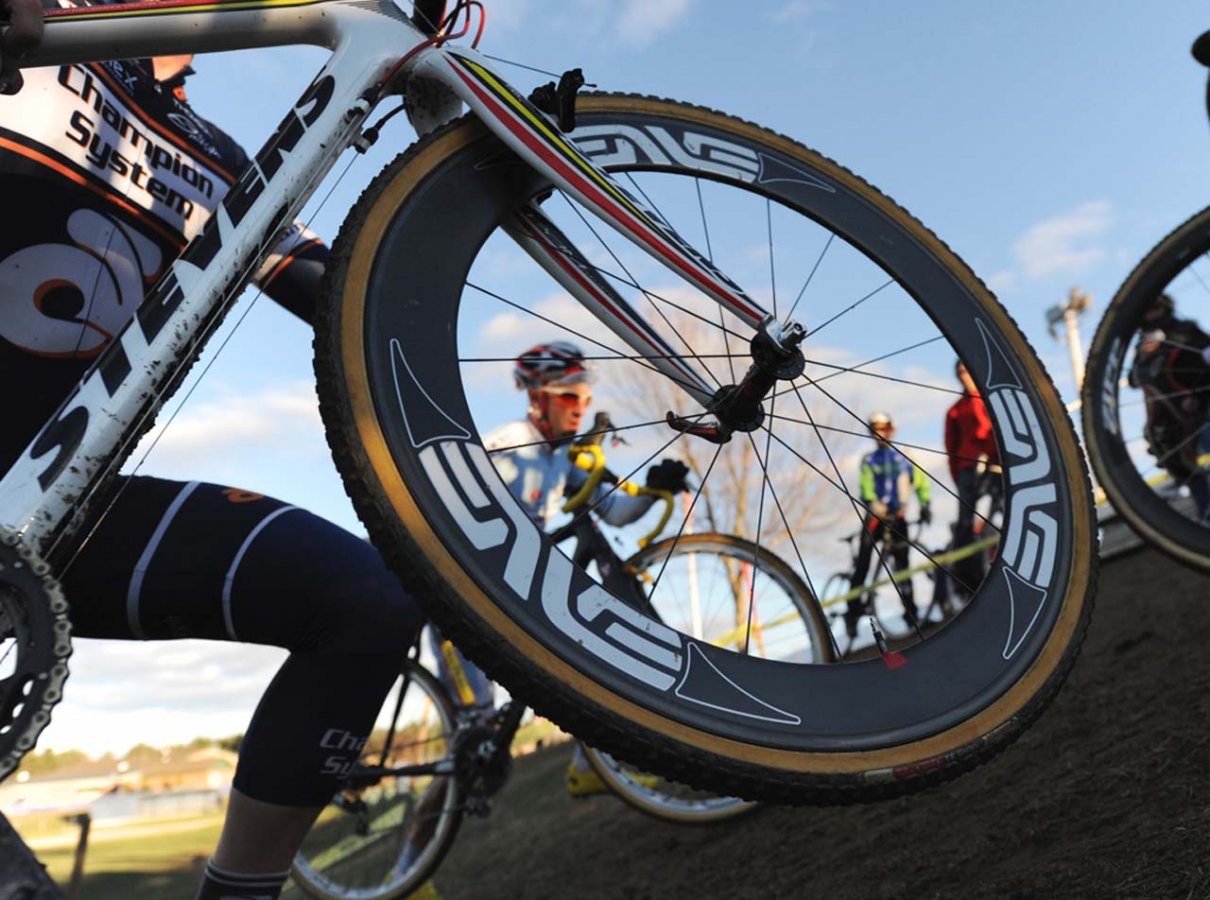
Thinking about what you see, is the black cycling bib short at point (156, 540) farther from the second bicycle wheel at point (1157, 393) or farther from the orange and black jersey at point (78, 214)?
the second bicycle wheel at point (1157, 393)

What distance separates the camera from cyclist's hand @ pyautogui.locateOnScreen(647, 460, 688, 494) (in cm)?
330

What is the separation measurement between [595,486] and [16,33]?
2.45 m

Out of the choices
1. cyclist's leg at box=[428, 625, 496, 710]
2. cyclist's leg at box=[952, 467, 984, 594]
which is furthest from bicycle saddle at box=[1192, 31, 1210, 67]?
cyclist's leg at box=[952, 467, 984, 594]

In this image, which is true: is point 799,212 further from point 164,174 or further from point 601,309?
point 164,174

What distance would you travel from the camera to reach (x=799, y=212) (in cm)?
176

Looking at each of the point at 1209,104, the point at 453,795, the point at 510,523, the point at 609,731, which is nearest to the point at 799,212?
the point at 510,523

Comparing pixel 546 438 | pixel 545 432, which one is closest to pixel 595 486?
pixel 546 438

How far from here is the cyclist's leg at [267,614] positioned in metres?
1.37

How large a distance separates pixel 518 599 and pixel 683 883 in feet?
6.88

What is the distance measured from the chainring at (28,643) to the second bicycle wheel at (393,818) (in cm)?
279

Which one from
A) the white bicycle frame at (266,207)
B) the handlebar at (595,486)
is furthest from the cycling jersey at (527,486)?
the white bicycle frame at (266,207)

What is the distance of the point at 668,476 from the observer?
3.32 m

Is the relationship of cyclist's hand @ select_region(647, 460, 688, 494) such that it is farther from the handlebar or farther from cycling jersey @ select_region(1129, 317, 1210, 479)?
cycling jersey @ select_region(1129, 317, 1210, 479)

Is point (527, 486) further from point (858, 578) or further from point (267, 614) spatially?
point (858, 578)
